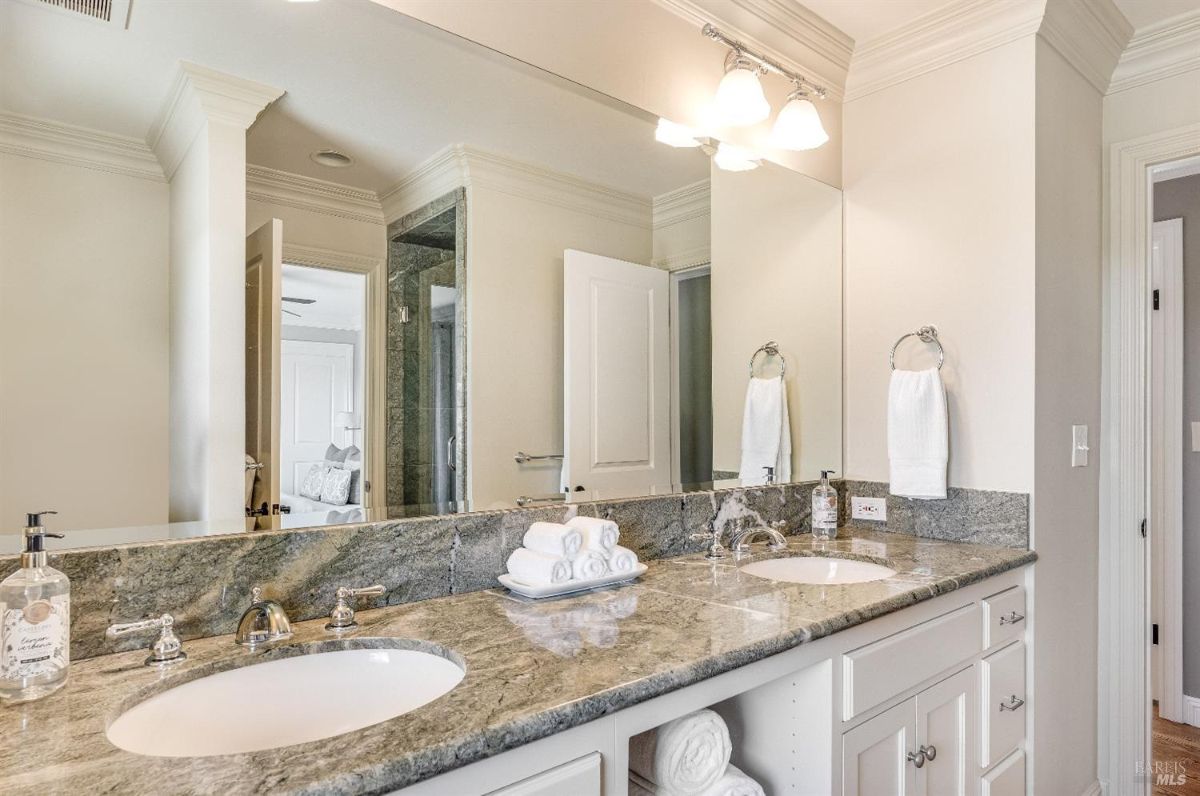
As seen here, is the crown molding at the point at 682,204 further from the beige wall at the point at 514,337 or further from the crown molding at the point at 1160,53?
the crown molding at the point at 1160,53

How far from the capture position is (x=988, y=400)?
6.56 ft

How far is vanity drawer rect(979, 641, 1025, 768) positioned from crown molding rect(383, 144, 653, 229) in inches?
55.7

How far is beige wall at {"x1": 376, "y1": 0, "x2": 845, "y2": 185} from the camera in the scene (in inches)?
58.7

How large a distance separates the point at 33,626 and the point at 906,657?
1.48 metres

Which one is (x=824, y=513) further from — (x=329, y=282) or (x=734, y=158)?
(x=329, y=282)

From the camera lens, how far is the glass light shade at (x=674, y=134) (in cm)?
185

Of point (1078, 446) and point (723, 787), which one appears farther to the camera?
point (1078, 446)

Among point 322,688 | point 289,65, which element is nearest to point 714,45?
point 289,65

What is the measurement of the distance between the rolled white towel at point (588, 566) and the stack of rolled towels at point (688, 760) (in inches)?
12.5

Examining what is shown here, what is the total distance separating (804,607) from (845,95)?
5.91 ft

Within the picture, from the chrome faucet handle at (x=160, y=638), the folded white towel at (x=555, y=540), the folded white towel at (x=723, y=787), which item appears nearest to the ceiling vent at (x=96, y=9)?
the chrome faucet handle at (x=160, y=638)

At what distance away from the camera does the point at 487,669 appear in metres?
0.99

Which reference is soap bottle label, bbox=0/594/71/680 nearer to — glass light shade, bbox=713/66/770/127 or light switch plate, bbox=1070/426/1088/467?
glass light shade, bbox=713/66/770/127

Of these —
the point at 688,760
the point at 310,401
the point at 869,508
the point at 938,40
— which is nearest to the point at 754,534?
the point at 869,508
